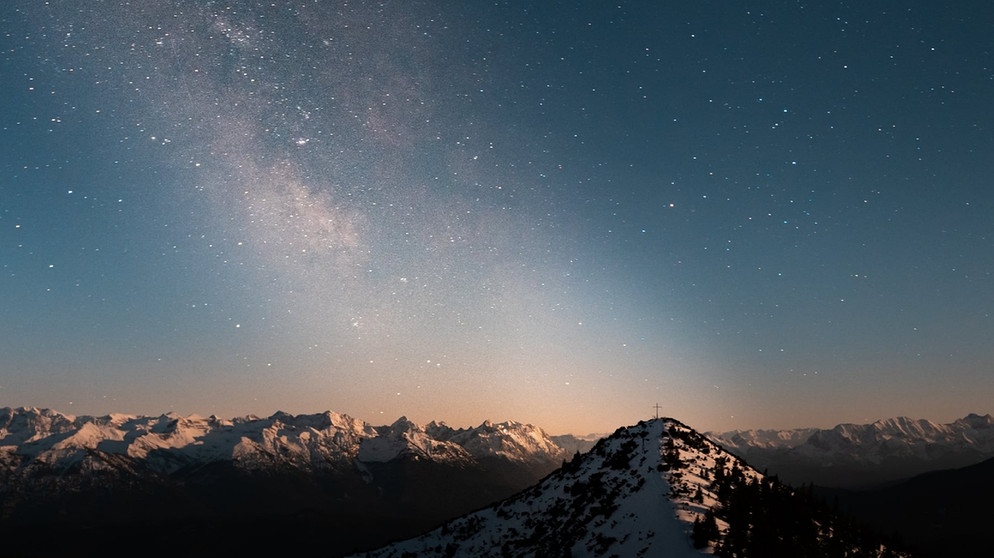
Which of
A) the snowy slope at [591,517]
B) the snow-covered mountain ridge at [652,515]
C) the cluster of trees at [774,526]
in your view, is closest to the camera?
the cluster of trees at [774,526]

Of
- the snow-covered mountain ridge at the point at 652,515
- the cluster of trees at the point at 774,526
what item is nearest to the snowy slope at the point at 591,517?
the snow-covered mountain ridge at the point at 652,515

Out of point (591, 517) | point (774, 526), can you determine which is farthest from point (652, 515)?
point (774, 526)

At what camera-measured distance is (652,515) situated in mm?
53688

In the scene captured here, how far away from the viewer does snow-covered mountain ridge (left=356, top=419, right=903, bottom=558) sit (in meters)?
47.5

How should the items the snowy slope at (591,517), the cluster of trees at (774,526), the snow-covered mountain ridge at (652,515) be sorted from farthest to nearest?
the snowy slope at (591,517), the snow-covered mountain ridge at (652,515), the cluster of trees at (774,526)

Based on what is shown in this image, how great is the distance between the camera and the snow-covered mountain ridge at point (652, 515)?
1869 inches

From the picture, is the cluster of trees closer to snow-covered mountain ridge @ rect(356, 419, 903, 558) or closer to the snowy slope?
snow-covered mountain ridge @ rect(356, 419, 903, 558)

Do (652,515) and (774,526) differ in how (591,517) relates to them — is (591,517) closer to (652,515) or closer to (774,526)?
(652,515)

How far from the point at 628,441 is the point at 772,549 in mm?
39700

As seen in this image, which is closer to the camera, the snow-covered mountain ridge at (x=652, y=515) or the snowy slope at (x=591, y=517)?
the snow-covered mountain ridge at (x=652, y=515)

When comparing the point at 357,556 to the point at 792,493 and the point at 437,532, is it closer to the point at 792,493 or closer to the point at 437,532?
the point at 437,532

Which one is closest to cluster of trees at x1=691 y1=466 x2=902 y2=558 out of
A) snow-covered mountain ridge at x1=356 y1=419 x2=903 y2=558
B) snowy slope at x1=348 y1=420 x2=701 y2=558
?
snow-covered mountain ridge at x1=356 y1=419 x2=903 y2=558

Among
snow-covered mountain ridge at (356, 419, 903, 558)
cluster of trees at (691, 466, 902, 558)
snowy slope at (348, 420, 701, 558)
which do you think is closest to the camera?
cluster of trees at (691, 466, 902, 558)

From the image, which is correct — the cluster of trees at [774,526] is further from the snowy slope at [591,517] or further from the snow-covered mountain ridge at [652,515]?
the snowy slope at [591,517]
